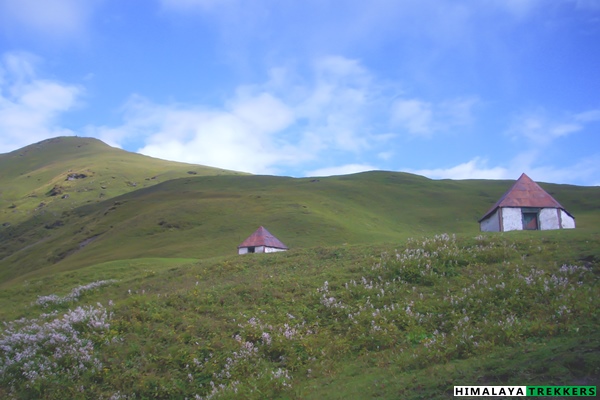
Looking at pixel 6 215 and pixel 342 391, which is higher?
pixel 6 215

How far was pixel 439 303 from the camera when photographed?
1686cm

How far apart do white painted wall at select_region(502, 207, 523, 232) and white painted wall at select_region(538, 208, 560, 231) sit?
1.95 m

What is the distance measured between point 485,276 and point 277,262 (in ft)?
43.8

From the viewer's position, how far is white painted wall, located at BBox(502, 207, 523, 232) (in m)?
45.1

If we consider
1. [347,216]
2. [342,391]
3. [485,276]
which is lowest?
[342,391]

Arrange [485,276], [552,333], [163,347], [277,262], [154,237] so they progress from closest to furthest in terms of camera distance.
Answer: [552,333] < [163,347] < [485,276] < [277,262] < [154,237]

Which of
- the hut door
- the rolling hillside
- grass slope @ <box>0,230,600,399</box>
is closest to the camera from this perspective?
grass slope @ <box>0,230,600,399</box>

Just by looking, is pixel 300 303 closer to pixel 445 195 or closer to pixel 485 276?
pixel 485 276

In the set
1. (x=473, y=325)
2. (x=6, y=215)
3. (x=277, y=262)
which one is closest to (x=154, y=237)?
(x=277, y=262)

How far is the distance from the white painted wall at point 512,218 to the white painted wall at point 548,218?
195cm

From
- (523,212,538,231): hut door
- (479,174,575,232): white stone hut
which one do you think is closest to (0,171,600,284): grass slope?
(479,174,575,232): white stone hut

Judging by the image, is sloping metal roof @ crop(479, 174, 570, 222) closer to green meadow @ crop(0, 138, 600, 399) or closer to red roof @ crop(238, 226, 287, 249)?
green meadow @ crop(0, 138, 600, 399)

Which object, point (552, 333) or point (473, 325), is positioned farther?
point (473, 325)

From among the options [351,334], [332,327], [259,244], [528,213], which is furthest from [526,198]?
[351,334]
